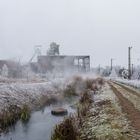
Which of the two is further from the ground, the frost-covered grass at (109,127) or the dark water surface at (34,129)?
the frost-covered grass at (109,127)

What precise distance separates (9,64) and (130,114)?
218 ft

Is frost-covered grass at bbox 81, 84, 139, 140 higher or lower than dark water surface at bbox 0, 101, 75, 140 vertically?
higher

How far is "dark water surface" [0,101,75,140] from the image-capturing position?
1680cm

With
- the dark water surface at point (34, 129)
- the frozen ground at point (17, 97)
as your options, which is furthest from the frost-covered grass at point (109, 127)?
the frozen ground at point (17, 97)

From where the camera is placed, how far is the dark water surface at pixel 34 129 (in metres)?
16.8

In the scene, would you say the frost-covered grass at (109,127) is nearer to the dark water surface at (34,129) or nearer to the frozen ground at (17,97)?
the dark water surface at (34,129)

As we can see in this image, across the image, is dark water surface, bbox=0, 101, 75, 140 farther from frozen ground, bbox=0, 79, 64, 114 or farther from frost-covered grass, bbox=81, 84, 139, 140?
frost-covered grass, bbox=81, 84, 139, 140

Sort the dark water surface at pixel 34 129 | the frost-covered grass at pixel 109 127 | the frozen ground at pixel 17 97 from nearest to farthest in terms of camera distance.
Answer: the frost-covered grass at pixel 109 127
the dark water surface at pixel 34 129
the frozen ground at pixel 17 97

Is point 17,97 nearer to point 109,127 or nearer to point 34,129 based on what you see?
point 34,129

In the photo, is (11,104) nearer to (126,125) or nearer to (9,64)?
(126,125)

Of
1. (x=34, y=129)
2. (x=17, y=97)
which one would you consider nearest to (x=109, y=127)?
(x=34, y=129)

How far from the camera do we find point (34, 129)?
18.7m

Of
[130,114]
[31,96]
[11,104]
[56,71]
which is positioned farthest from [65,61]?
[130,114]

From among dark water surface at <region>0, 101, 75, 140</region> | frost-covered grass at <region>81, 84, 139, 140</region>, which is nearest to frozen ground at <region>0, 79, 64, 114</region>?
dark water surface at <region>0, 101, 75, 140</region>
